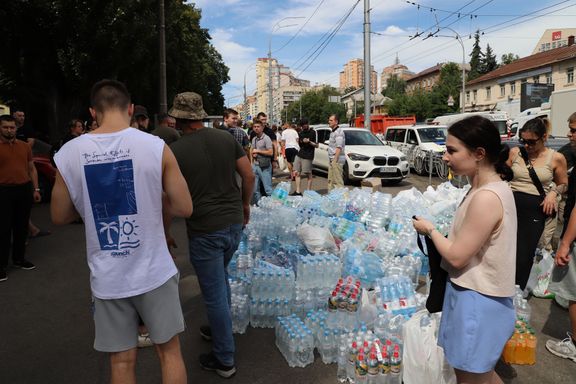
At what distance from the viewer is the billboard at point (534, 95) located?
27.5 meters

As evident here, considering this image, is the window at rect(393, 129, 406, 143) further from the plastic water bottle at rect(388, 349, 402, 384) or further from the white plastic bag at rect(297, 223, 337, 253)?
the plastic water bottle at rect(388, 349, 402, 384)

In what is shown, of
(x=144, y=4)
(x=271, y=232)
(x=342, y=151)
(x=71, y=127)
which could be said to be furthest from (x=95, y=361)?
(x=144, y=4)

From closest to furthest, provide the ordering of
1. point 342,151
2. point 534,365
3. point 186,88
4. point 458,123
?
point 458,123 < point 534,365 < point 342,151 < point 186,88

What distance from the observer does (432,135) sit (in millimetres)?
16375

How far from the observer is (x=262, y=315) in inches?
172

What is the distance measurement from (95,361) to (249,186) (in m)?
1.99

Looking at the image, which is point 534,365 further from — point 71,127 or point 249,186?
point 71,127

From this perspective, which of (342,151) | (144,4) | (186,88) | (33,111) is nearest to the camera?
(342,151)

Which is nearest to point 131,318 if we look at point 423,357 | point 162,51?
point 423,357

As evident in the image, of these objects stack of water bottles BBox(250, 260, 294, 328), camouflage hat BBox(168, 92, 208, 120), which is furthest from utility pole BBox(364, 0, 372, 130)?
camouflage hat BBox(168, 92, 208, 120)

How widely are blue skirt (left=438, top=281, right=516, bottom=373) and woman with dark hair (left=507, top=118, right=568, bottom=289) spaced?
6.59 feet

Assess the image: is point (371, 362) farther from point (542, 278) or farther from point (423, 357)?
point (542, 278)

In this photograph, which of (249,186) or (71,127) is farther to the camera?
(71,127)

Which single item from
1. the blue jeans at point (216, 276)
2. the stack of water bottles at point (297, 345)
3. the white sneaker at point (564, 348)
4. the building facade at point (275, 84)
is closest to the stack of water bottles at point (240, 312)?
the stack of water bottles at point (297, 345)
